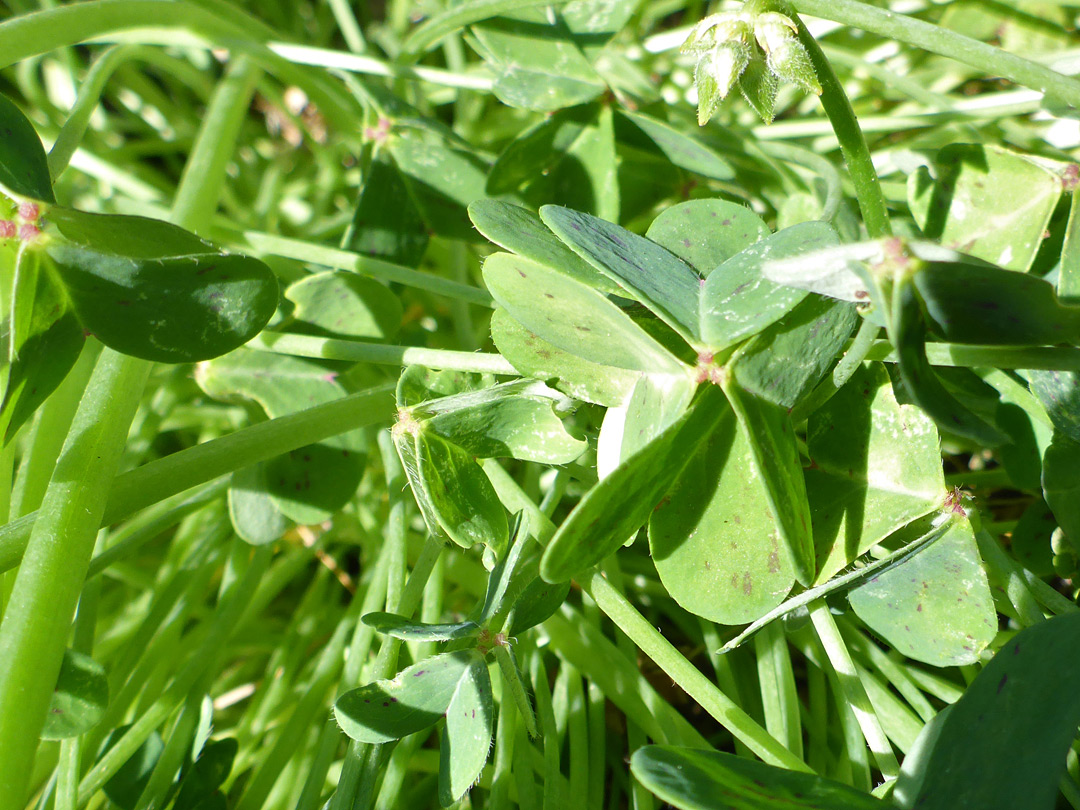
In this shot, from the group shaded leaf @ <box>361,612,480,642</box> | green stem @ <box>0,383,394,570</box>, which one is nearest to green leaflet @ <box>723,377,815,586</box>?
shaded leaf @ <box>361,612,480,642</box>

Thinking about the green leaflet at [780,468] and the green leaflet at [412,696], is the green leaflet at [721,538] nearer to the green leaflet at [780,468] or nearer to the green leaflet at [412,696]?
the green leaflet at [780,468]

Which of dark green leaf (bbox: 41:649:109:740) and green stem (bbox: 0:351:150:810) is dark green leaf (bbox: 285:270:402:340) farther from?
dark green leaf (bbox: 41:649:109:740)

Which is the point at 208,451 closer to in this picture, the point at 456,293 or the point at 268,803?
the point at 456,293

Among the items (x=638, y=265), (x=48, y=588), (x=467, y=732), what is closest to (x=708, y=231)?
(x=638, y=265)

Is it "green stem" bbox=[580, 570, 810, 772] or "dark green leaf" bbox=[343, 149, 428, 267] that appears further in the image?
"dark green leaf" bbox=[343, 149, 428, 267]

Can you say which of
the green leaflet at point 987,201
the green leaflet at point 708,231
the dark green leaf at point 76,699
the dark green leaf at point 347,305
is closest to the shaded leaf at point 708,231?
the green leaflet at point 708,231

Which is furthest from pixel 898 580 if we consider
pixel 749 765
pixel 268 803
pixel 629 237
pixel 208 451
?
pixel 268 803

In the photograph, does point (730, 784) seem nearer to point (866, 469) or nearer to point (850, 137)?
point (866, 469)
